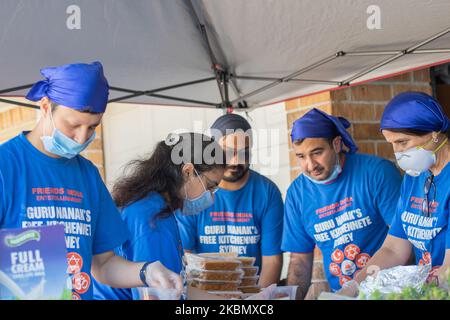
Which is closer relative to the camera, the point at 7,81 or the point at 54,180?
the point at 54,180

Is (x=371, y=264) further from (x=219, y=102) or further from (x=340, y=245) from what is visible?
(x=219, y=102)

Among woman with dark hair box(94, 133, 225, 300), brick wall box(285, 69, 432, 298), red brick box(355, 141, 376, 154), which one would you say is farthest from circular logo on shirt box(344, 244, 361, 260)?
red brick box(355, 141, 376, 154)

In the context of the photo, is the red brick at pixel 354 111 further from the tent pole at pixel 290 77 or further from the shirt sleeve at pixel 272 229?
the shirt sleeve at pixel 272 229

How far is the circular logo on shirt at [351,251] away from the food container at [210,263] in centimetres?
65

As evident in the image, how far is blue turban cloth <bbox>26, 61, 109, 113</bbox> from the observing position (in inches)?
83.6

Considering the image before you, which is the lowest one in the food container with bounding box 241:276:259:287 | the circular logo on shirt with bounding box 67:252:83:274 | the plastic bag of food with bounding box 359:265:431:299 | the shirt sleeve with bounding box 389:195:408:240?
the food container with bounding box 241:276:259:287

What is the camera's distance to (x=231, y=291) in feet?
9.32

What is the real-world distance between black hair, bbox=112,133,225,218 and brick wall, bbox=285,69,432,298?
1.77 m

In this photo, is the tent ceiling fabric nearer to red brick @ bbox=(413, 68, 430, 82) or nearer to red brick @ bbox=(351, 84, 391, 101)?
red brick @ bbox=(351, 84, 391, 101)

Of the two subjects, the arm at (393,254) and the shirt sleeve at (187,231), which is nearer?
the arm at (393,254)

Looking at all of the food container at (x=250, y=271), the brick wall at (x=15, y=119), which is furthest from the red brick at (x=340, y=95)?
the brick wall at (x=15, y=119)

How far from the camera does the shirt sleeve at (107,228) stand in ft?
7.72

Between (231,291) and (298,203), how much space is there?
782 millimetres
